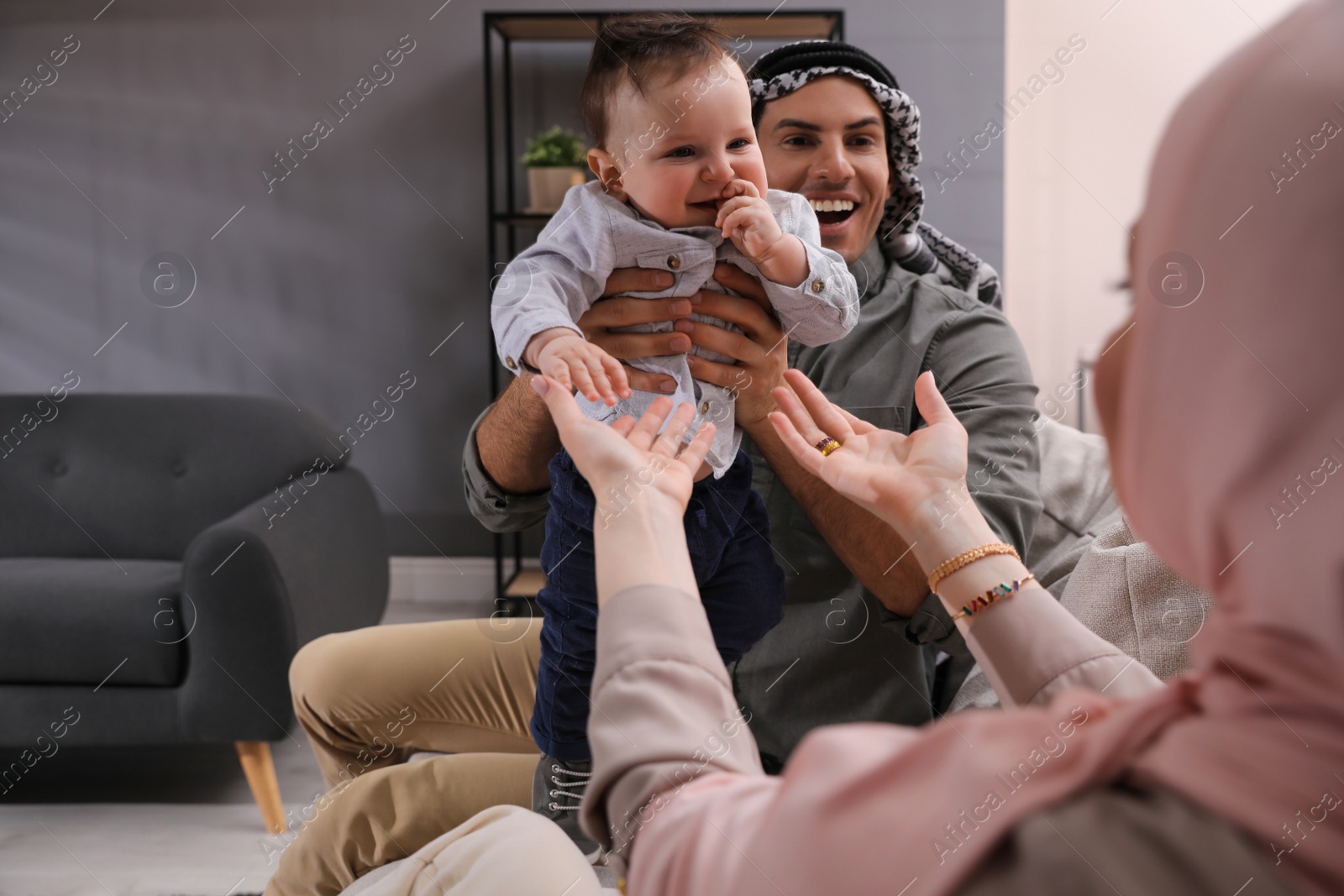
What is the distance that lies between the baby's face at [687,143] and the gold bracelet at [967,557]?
520 mm

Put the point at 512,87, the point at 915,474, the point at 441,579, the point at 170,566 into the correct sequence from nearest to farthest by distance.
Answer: the point at 915,474 → the point at 170,566 → the point at 512,87 → the point at 441,579

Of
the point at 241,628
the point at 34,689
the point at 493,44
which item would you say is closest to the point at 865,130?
the point at 241,628

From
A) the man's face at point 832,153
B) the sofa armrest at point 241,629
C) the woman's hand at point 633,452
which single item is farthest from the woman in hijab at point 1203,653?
the sofa armrest at point 241,629

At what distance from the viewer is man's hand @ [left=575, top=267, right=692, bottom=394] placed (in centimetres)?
114

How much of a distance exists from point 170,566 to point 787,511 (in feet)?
5.78

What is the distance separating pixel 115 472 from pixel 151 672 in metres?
0.78

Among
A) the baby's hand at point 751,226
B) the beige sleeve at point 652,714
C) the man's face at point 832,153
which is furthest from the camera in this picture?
the man's face at point 832,153

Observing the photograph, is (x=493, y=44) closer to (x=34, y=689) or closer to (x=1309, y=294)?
(x=34, y=689)

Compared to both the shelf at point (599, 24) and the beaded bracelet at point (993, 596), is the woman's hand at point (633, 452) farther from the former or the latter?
the shelf at point (599, 24)

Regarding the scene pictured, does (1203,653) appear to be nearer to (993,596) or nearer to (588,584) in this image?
(993,596)

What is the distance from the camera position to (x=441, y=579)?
3832 mm

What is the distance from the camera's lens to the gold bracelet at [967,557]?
0.80 metres

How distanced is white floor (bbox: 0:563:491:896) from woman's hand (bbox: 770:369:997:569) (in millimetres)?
1581

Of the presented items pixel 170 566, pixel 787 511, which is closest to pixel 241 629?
pixel 170 566
